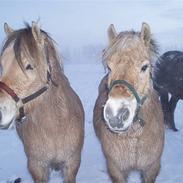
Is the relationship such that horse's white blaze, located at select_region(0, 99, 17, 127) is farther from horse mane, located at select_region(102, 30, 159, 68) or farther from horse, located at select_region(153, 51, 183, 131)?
horse, located at select_region(153, 51, 183, 131)

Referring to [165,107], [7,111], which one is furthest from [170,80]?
[7,111]

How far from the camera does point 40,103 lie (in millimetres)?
4062

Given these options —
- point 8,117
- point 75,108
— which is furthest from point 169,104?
point 8,117

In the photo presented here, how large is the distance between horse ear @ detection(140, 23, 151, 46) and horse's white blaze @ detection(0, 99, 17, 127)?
4.57 ft

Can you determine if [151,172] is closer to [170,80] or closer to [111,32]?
[111,32]

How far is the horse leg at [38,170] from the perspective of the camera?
4.33 meters

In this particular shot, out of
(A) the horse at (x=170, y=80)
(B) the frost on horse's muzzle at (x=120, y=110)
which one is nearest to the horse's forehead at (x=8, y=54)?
(B) the frost on horse's muzzle at (x=120, y=110)

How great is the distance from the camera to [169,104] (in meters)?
8.44

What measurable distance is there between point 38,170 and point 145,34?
1.93m

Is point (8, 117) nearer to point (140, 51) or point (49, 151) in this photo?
point (49, 151)

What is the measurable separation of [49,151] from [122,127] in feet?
3.68

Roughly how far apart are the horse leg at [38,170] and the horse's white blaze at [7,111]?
87cm

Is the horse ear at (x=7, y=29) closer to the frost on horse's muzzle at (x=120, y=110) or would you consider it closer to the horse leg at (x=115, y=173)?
the frost on horse's muzzle at (x=120, y=110)

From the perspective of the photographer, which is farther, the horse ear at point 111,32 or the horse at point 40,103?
the horse ear at point 111,32
